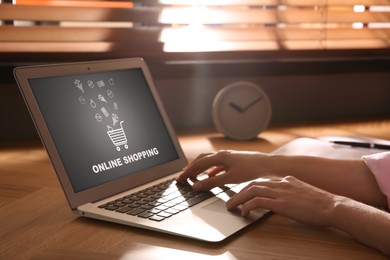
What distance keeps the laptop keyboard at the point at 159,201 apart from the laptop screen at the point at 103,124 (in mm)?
57

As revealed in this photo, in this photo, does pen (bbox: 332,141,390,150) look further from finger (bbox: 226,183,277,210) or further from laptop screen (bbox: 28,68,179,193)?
finger (bbox: 226,183,277,210)

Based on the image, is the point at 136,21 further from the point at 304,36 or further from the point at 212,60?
the point at 304,36

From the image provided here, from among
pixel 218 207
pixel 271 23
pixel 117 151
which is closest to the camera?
pixel 218 207

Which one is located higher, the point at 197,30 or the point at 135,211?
the point at 197,30

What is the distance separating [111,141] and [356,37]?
131 cm

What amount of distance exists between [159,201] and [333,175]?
313mm

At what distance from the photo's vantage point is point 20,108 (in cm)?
157

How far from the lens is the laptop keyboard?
2.71 ft

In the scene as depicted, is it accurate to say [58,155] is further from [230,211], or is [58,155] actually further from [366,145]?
[366,145]

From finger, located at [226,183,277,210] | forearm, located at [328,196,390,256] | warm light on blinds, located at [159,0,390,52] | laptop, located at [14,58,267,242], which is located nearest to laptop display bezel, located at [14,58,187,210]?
laptop, located at [14,58,267,242]

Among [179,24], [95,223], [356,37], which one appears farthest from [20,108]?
[356,37]

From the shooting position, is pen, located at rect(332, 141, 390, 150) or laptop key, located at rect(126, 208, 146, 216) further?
pen, located at rect(332, 141, 390, 150)

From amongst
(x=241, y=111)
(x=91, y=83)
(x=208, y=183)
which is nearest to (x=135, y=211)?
(x=208, y=183)

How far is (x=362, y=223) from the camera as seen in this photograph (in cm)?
76
